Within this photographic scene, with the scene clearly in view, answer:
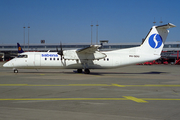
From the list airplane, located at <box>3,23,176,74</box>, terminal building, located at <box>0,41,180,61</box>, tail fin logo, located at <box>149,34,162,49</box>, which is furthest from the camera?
terminal building, located at <box>0,41,180,61</box>

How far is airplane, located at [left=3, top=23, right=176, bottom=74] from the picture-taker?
74.7ft

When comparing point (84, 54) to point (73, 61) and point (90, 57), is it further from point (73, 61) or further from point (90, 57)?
point (73, 61)

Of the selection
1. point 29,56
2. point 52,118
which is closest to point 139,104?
point 52,118

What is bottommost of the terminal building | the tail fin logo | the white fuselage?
the white fuselage

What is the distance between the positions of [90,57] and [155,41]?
8438 millimetres

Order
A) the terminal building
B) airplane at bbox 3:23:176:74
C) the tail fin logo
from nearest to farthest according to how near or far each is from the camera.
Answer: airplane at bbox 3:23:176:74, the tail fin logo, the terminal building

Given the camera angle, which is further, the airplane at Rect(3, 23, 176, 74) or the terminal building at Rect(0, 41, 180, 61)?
the terminal building at Rect(0, 41, 180, 61)

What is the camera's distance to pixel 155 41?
936 inches

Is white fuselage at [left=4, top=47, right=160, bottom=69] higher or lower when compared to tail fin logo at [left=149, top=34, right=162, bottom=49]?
lower

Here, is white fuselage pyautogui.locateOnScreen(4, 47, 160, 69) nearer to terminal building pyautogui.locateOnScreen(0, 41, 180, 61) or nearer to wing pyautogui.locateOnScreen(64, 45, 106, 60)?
wing pyautogui.locateOnScreen(64, 45, 106, 60)

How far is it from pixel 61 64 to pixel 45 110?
53.2 ft

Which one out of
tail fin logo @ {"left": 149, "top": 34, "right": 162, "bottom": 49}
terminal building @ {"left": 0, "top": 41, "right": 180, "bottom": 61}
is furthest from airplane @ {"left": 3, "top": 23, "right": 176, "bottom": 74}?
terminal building @ {"left": 0, "top": 41, "right": 180, "bottom": 61}

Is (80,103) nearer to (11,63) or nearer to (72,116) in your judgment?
(72,116)

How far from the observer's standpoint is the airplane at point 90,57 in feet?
74.7
